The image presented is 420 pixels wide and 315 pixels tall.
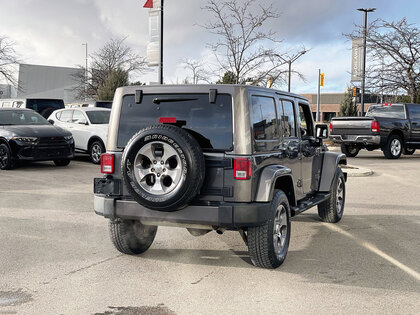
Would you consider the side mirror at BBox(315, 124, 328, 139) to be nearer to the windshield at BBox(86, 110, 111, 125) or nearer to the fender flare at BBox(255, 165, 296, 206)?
the fender flare at BBox(255, 165, 296, 206)

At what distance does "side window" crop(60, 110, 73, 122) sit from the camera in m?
17.1

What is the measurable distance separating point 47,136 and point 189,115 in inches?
387

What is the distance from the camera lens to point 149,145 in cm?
Result: 523

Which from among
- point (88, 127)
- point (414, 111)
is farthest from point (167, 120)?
point (414, 111)

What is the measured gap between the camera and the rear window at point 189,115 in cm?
530

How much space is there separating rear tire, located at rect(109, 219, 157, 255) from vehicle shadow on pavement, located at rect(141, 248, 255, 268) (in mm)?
129

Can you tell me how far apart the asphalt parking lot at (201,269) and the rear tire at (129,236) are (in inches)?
4.0

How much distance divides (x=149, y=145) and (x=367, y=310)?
2.46 metres

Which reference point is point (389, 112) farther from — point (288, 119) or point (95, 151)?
point (288, 119)

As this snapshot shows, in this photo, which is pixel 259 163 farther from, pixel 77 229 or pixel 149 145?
pixel 77 229

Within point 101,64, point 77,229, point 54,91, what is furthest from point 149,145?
point 54,91

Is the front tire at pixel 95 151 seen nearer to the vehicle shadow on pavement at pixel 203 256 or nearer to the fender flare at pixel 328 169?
the fender flare at pixel 328 169

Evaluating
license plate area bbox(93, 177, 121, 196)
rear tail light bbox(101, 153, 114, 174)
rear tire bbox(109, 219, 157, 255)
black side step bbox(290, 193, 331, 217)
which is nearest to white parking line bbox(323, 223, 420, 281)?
black side step bbox(290, 193, 331, 217)

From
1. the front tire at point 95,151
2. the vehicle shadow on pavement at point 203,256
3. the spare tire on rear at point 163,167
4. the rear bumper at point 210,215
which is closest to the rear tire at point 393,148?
the front tire at point 95,151
